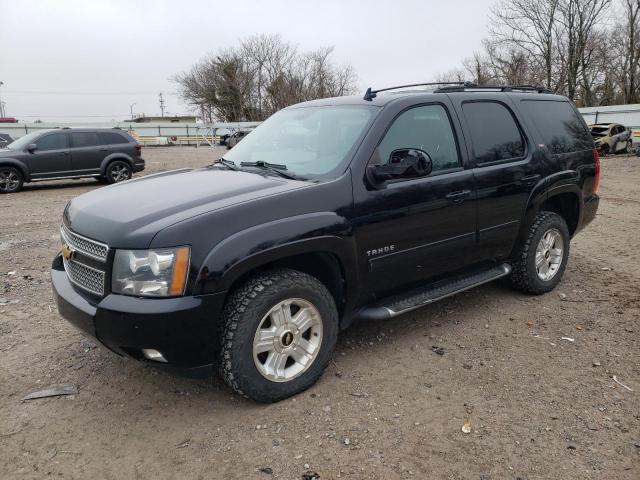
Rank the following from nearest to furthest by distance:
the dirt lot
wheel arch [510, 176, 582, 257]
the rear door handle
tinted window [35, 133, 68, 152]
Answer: the dirt lot < the rear door handle < wheel arch [510, 176, 582, 257] < tinted window [35, 133, 68, 152]

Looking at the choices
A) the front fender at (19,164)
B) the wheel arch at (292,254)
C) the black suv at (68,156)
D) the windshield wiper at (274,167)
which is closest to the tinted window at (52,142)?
the black suv at (68,156)

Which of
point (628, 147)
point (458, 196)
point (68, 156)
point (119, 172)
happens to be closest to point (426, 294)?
point (458, 196)

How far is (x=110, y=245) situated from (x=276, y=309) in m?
1.02

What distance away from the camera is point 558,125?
5.04 metres

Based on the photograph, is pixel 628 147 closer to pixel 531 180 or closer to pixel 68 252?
pixel 531 180

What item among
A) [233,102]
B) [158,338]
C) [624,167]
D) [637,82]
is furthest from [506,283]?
[233,102]

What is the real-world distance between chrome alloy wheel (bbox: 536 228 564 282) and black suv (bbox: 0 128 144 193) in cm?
1299

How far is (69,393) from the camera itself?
343 cm

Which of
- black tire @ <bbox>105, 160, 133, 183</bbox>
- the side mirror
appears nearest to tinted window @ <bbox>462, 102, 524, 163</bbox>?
the side mirror

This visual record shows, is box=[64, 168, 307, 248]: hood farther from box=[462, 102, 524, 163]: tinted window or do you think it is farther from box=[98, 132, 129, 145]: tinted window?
box=[98, 132, 129, 145]: tinted window

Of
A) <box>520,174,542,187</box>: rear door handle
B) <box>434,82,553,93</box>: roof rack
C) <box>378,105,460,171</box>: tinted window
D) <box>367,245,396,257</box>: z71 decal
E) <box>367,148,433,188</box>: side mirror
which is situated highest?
<box>434,82,553,93</box>: roof rack

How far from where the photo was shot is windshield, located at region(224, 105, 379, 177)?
142 inches

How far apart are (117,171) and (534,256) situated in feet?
43.0

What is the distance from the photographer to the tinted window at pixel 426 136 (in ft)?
12.2
